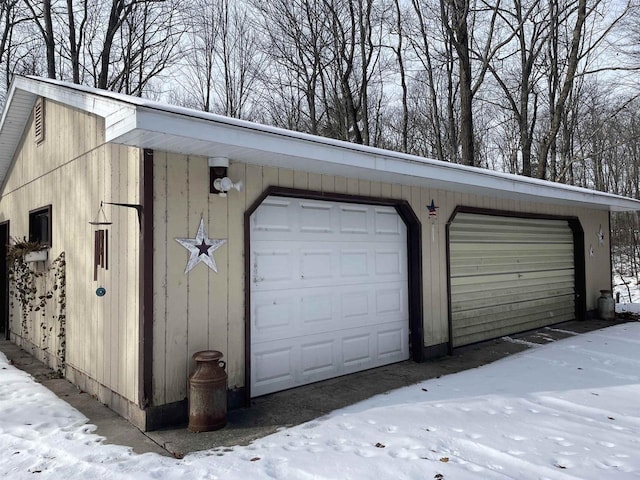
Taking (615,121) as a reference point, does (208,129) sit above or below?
below

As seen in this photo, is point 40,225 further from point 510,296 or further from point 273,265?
point 510,296

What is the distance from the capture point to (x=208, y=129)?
342 centimetres

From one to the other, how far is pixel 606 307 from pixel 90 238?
939 cm

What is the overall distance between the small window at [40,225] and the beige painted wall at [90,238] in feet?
Result: 0.38

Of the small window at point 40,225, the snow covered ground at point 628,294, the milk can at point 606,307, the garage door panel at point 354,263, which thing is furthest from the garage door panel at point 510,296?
the small window at point 40,225

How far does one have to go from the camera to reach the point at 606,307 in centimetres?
941

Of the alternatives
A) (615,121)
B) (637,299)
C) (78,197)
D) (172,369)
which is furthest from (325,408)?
(615,121)

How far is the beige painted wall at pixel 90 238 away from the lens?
3968 millimetres

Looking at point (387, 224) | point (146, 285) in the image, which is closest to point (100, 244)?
point (146, 285)

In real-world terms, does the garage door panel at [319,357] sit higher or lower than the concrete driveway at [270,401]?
higher

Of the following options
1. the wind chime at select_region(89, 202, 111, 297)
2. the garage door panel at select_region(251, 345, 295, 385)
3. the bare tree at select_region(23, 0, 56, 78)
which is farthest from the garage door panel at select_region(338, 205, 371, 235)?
the bare tree at select_region(23, 0, 56, 78)

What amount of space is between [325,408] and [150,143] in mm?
2692

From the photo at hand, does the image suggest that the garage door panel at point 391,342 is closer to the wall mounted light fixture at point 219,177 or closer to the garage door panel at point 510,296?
the garage door panel at point 510,296

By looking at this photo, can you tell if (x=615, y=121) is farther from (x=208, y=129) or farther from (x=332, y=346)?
(x=208, y=129)
